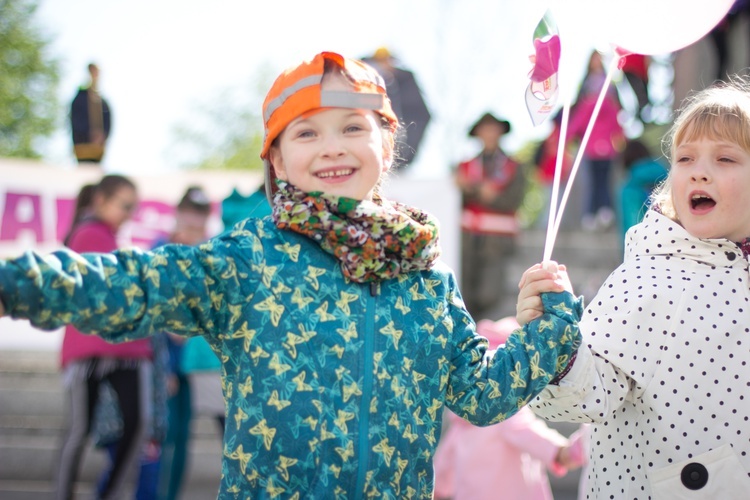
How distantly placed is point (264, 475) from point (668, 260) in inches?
47.7

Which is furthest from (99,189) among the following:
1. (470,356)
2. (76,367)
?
(470,356)

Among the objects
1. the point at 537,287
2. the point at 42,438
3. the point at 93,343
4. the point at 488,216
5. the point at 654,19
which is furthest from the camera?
the point at 488,216

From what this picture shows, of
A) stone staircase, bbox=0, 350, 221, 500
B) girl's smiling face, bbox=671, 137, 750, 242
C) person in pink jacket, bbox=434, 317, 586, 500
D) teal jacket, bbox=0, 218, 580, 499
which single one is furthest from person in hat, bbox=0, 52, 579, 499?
stone staircase, bbox=0, 350, 221, 500

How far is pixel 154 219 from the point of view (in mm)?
9219

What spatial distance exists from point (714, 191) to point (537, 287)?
0.54 m

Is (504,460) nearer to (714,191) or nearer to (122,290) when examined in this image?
(714,191)

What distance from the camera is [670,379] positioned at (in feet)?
8.29

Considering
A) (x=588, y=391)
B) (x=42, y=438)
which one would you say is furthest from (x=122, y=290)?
(x=42, y=438)

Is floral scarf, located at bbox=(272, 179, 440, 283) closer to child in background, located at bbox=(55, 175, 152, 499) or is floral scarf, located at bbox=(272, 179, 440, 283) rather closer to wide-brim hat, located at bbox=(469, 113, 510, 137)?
child in background, located at bbox=(55, 175, 152, 499)

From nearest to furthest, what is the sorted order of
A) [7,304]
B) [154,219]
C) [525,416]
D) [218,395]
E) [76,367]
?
[7,304] < [525,416] < [76,367] < [218,395] < [154,219]

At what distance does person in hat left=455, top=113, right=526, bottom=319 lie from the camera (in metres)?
9.12

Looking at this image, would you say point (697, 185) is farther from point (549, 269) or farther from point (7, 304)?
point (7, 304)

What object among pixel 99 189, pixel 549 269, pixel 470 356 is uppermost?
pixel 99 189

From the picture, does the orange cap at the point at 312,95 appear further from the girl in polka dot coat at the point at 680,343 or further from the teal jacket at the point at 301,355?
the girl in polka dot coat at the point at 680,343
